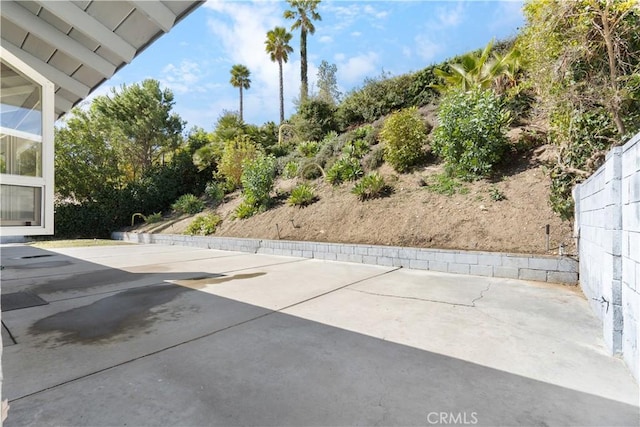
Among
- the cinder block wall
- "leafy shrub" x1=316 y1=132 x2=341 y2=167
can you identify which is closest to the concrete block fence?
the cinder block wall

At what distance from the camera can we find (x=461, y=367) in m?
2.29

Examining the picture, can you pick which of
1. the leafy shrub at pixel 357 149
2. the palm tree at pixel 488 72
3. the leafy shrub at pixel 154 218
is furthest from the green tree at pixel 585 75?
the leafy shrub at pixel 154 218

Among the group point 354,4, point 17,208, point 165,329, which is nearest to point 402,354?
point 165,329

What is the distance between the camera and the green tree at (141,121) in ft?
56.9

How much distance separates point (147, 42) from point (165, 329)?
358cm

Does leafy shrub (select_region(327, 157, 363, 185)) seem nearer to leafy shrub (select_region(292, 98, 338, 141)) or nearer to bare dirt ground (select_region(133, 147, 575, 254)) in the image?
bare dirt ground (select_region(133, 147, 575, 254))

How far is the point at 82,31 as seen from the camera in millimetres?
3400

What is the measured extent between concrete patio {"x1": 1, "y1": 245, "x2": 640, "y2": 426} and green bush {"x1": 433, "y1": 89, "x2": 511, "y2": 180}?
12.0 ft

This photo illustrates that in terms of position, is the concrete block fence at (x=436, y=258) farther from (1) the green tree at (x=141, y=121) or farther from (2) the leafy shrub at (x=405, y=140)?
(1) the green tree at (x=141, y=121)

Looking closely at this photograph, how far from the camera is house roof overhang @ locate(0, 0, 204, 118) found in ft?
10.5

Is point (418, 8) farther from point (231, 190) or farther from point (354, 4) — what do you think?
point (231, 190)

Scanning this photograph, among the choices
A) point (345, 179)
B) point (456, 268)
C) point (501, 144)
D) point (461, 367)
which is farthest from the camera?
point (345, 179)

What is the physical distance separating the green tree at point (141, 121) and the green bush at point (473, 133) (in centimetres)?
1626

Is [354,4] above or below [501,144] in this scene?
above
